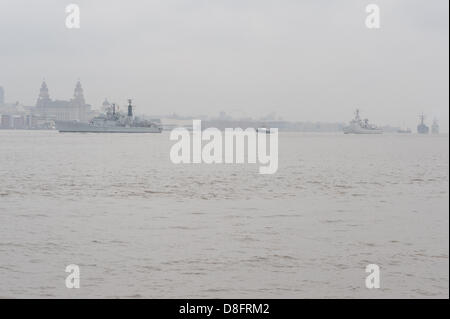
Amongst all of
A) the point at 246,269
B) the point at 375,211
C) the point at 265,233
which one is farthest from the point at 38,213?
the point at 375,211

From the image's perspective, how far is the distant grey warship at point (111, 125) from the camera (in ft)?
582

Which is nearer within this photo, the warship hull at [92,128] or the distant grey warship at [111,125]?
the distant grey warship at [111,125]

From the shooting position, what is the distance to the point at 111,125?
181 m

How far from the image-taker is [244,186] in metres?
34.5

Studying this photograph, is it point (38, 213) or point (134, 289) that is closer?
point (134, 289)

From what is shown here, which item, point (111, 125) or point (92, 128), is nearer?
point (111, 125)

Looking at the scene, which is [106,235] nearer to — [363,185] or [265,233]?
[265,233]

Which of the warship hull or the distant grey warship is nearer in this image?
the distant grey warship

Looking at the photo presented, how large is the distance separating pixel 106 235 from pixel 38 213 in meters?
5.55

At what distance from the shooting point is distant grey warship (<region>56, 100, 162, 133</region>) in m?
178
